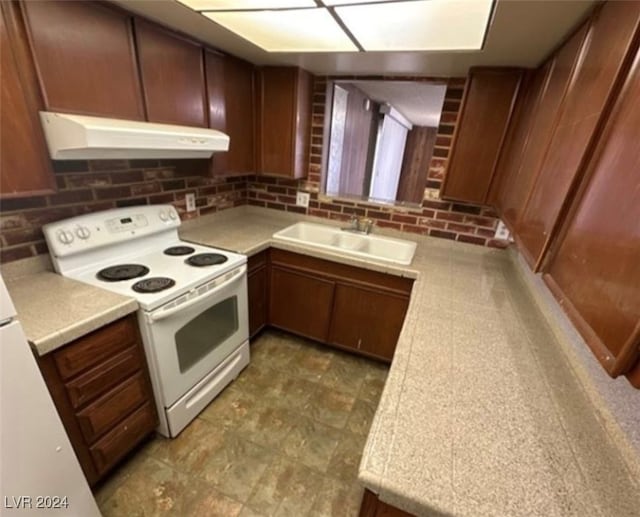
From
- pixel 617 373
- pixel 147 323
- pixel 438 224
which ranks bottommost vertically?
pixel 147 323

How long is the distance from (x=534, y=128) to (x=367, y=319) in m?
1.37

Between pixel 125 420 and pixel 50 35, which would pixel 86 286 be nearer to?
pixel 125 420

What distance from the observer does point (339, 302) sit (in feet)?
6.78

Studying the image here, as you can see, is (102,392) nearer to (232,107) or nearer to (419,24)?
(232,107)

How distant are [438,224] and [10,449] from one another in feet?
7.58

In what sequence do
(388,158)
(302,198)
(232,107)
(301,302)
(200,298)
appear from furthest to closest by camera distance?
(388,158)
(302,198)
(301,302)
(232,107)
(200,298)

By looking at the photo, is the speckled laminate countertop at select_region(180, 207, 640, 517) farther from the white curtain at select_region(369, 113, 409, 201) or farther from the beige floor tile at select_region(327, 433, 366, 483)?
the white curtain at select_region(369, 113, 409, 201)

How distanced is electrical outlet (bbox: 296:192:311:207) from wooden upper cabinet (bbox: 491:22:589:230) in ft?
4.55

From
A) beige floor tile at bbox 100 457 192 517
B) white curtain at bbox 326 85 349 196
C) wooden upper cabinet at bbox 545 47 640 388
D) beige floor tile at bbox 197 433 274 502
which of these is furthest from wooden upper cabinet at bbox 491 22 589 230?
beige floor tile at bbox 100 457 192 517

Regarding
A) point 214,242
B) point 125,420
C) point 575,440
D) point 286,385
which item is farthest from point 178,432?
point 575,440

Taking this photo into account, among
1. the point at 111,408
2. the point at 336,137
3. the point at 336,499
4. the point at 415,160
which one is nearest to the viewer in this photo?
the point at 111,408

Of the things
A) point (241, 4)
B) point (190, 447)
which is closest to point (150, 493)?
point (190, 447)

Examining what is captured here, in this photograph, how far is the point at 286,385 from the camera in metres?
1.96

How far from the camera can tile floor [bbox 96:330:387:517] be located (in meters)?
1.31
